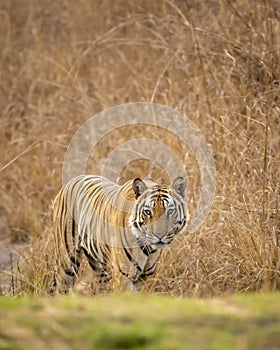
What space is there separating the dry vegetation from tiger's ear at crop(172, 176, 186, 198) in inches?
12.7

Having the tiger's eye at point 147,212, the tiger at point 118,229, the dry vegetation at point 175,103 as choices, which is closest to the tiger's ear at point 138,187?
the tiger at point 118,229

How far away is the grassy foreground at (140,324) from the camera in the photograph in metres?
2.79

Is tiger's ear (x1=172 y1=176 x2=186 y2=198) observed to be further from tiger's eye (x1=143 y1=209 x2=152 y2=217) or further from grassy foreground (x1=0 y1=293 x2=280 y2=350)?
grassy foreground (x1=0 y1=293 x2=280 y2=350)

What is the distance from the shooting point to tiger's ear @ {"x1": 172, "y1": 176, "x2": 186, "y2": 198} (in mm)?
5730

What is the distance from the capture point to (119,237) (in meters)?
5.70

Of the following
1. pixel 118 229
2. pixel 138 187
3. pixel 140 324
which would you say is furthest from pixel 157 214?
pixel 140 324

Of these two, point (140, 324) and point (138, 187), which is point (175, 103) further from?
point (140, 324)

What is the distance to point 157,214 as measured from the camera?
18.3 ft

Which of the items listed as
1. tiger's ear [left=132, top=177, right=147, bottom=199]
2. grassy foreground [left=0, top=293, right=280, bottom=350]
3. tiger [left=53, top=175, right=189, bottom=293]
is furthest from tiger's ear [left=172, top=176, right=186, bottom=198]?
grassy foreground [left=0, top=293, right=280, bottom=350]

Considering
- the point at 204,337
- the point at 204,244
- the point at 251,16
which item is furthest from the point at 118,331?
the point at 251,16

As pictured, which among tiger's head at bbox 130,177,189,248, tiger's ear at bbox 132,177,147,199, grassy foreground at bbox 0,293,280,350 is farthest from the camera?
tiger's ear at bbox 132,177,147,199

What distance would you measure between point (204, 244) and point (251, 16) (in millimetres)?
2414

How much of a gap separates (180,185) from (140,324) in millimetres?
2880

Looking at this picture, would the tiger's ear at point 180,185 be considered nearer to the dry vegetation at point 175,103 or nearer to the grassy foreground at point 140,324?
the dry vegetation at point 175,103
